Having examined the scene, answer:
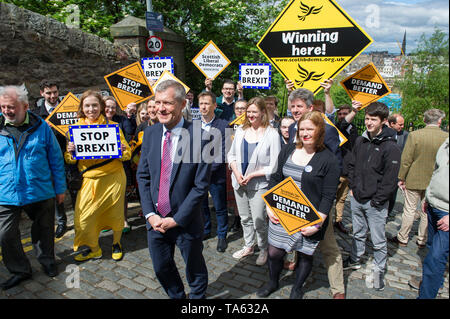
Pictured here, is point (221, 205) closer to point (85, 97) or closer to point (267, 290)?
point (267, 290)

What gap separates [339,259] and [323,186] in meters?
0.96

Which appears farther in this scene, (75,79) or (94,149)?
(75,79)

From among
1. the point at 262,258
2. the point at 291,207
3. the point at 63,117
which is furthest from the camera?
the point at 63,117

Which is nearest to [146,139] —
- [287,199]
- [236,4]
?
[287,199]

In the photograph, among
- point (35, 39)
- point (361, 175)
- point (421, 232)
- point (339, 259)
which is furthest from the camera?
point (35, 39)

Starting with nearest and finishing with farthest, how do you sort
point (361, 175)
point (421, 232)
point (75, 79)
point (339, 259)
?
point (339, 259) < point (361, 175) < point (421, 232) < point (75, 79)

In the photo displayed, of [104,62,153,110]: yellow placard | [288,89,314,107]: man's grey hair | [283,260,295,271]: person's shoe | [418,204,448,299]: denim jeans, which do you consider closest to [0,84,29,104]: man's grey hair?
[104,62,153,110]: yellow placard

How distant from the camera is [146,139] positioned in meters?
3.09

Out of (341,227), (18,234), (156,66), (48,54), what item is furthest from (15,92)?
(341,227)

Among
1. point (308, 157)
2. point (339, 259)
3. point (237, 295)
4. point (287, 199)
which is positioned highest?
point (308, 157)

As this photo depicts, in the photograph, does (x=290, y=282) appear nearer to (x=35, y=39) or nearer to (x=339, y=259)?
(x=339, y=259)

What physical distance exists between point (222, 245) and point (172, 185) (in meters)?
2.07

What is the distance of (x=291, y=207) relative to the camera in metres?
3.06

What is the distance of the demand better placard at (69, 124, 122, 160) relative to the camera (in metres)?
3.95
